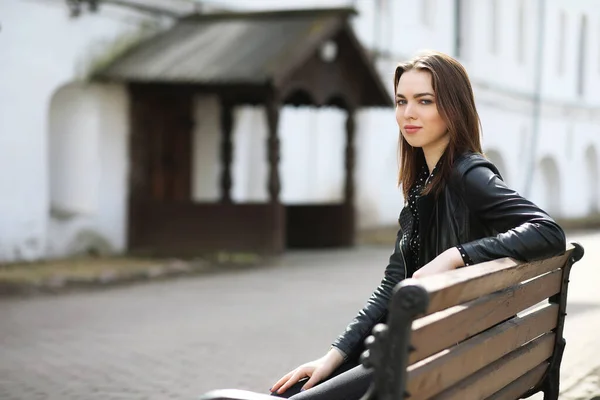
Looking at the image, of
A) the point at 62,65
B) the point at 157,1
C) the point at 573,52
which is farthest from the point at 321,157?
the point at 573,52

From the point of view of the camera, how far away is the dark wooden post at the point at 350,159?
16094 mm

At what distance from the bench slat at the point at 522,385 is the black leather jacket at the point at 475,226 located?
0.48 metres

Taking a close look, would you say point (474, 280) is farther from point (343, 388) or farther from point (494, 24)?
point (494, 24)

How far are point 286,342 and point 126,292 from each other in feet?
11.0

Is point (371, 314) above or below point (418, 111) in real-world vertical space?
below

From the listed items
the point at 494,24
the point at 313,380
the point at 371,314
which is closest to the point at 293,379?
the point at 313,380

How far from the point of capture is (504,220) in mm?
3293

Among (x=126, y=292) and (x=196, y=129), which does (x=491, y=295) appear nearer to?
(x=126, y=292)

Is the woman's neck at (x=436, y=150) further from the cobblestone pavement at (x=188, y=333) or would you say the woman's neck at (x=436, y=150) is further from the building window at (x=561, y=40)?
the building window at (x=561, y=40)

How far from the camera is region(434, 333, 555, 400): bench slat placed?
314 cm

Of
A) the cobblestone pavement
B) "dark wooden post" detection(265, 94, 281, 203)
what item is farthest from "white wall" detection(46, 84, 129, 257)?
the cobblestone pavement

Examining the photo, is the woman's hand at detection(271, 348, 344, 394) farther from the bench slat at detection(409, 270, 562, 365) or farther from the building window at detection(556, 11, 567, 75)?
the building window at detection(556, 11, 567, 75)

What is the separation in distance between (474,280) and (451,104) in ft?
2.23

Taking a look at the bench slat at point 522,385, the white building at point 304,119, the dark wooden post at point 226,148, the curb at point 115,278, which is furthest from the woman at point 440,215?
the dark wooden post at point 226,148
